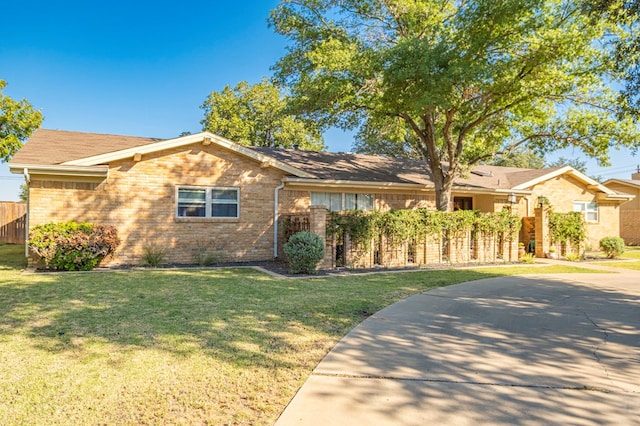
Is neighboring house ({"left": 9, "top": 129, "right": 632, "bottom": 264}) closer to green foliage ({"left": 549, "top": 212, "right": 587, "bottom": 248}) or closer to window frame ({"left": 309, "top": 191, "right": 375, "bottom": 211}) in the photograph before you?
window frame ({"left": 309, "top": 191, "right": 375, "bottom": 211})

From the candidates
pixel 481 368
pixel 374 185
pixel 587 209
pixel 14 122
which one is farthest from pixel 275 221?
pixel 14 122

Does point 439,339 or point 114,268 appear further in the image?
point 114,268

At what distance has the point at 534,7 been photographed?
1218 centimetres

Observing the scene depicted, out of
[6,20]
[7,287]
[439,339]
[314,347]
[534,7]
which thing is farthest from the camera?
[6,20]

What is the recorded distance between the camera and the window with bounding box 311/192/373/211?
49.2 feet

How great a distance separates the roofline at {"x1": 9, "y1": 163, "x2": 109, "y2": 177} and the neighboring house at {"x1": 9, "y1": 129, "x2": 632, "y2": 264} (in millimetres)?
23

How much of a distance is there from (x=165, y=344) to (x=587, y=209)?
23.1 m

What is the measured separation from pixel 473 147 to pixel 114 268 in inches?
608

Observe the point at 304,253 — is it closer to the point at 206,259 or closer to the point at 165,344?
the point at 206,259

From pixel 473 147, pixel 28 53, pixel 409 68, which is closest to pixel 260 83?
pixel 28 53

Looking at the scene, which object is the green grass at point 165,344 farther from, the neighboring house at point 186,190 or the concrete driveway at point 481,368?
the neighboring house at point 186,190

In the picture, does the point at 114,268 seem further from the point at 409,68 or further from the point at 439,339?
the point at 409,68

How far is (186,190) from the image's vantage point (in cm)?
1273

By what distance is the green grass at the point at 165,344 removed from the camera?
3.17m
